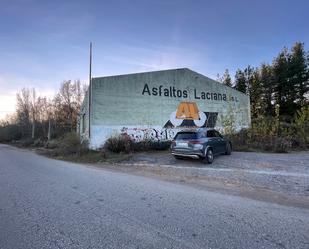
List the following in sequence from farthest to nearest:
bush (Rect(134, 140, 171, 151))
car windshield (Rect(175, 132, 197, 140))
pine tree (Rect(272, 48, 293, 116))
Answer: pine tree (Rect(272, 48, 293, 116)) < bush (Rect(134, 140, 171, 151)) < car windshield (Rect(175, 132, 197, 140))

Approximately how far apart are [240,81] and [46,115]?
4053 centimetres

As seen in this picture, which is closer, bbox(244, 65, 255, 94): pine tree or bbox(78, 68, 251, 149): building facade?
bbox(78, 68, 251, 149): building facade

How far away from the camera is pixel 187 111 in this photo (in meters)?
20.2

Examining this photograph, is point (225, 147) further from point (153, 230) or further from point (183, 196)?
point (153, 230)

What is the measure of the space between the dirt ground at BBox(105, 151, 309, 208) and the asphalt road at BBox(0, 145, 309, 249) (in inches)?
36.3

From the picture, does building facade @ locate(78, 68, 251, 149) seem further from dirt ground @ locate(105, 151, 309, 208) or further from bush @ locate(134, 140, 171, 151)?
dirt ground @ locate(105, 151, 309, 208)

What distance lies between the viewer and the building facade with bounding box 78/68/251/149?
1664 centimetres

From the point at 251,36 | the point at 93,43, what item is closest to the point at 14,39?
the point at 93,43

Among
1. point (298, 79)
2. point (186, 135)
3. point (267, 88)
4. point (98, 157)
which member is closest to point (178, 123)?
point (98, 157)

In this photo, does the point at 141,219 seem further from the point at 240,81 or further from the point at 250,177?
the point at 240,81

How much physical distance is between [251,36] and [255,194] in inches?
531

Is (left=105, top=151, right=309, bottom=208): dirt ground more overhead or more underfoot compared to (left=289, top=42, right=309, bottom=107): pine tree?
more underfoot

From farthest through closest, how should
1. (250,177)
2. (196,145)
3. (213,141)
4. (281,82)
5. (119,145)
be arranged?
(281,82), (119,145), (213,141), (196,145), (250,177)

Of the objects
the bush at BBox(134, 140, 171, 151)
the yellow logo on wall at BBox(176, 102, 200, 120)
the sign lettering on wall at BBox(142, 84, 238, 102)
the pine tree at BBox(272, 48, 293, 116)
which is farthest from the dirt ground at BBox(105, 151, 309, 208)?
the pine tree at BBox(272, 48, 293, 116)
